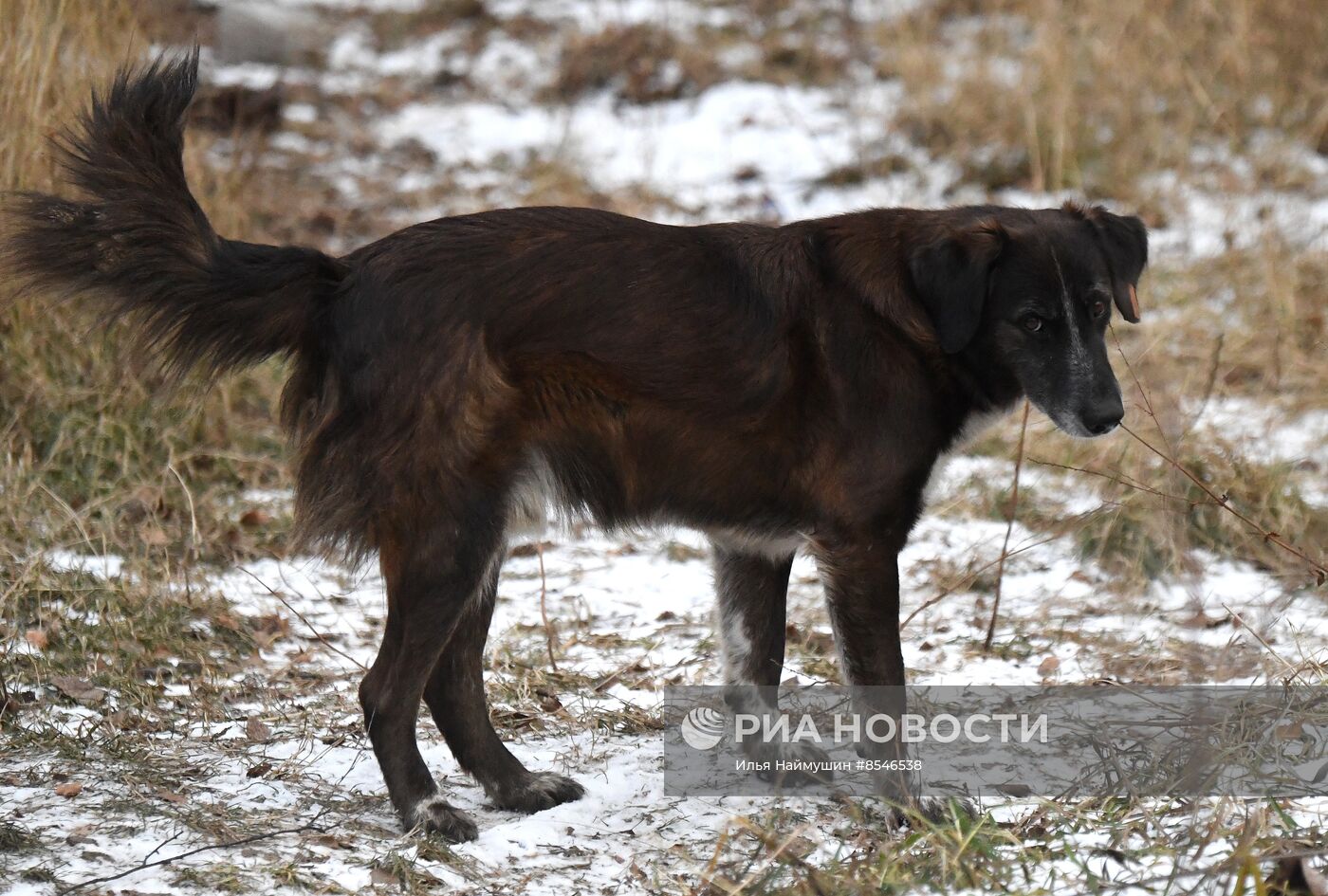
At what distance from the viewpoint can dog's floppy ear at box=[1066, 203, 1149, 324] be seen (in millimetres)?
3953

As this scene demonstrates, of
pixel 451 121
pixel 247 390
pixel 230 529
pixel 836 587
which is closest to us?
pixel 836 587

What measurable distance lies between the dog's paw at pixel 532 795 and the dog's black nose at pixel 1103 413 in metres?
1.73

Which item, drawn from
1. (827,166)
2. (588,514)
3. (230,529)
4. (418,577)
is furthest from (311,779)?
(827,166)

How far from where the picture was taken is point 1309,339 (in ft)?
23.6

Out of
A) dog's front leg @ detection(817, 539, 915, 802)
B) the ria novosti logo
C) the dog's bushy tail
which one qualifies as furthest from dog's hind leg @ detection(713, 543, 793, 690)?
the dog's bushy tail

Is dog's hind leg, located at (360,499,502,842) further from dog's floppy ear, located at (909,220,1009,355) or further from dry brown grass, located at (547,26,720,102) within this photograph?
dry brown grass, located at (547,26,720,102)

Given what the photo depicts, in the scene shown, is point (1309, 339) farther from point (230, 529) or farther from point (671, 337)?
point (230, 529)

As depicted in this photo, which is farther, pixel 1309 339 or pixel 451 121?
pixel 451 121

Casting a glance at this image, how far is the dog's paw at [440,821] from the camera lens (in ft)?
11.5

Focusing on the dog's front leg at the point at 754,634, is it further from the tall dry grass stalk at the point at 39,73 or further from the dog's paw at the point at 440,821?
the tall dry grass stalk at the point at 39,73

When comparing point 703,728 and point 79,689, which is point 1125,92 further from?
point 79,689

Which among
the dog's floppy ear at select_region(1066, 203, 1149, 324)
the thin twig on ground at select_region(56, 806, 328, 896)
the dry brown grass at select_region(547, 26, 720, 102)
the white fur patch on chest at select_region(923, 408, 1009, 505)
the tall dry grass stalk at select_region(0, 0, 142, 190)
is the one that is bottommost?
the thin twig on ground at select_region(56, 806, 328, 896)

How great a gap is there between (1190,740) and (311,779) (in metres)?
2.36

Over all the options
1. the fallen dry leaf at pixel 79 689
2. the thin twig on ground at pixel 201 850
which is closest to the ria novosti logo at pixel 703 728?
the thin twig on ground at pixel 201 850
